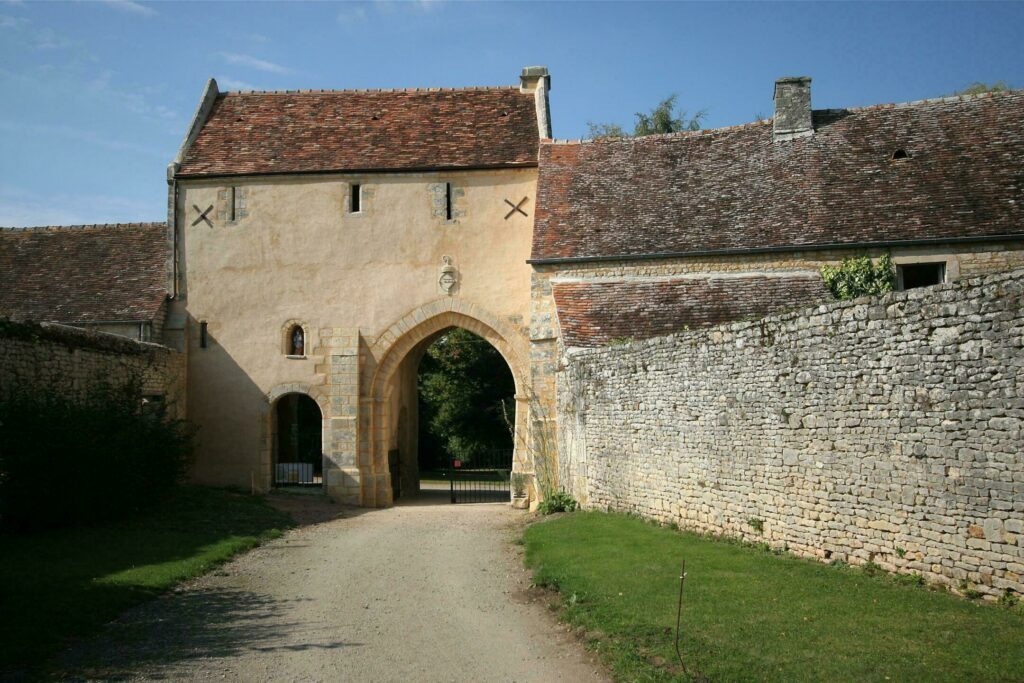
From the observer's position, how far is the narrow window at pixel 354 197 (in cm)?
1897

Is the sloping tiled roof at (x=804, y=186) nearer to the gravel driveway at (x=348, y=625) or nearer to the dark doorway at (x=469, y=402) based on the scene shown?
the gravel driveway at (x=348, y=625)

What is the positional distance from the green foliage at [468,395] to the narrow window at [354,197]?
13.0m

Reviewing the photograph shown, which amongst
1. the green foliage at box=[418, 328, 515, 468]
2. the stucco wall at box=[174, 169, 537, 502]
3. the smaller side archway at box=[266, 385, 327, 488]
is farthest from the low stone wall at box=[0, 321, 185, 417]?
the green foliage at box=[418, 328, 515, 468]

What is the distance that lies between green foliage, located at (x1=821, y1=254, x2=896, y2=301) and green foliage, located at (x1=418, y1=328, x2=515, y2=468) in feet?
57.3

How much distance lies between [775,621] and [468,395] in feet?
83.4

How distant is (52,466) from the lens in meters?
10.9

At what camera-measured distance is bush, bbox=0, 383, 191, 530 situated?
10.6 metres

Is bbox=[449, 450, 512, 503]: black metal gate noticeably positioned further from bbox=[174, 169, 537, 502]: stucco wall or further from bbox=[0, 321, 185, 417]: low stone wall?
bbox=[0, 321, 185, 417]: low stone wall

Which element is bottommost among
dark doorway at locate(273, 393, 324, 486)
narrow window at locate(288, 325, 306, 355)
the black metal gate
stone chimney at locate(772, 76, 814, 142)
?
the black metal gate

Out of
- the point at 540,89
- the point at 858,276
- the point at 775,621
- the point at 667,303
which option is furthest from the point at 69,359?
the point at 858,276

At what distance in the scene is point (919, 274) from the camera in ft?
50.3

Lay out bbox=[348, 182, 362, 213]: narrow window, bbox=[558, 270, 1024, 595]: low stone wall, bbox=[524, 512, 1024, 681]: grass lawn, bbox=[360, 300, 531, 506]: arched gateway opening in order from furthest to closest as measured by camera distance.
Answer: bbox=[348, 182, 362, 213]: narrow window, bbox=[360, 300, 531, 506]: arched gateway opening, bbox=[558, 270, 1024, 595]: low stone wall, bbox=[524, 512, 1024, 681]: grass lawn

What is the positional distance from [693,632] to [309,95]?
17597 millimetres

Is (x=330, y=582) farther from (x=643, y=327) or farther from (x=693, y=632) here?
(x=643, y=327)
